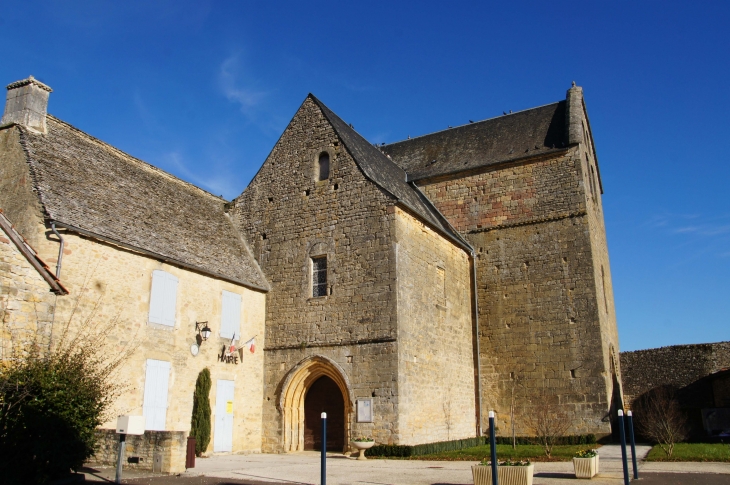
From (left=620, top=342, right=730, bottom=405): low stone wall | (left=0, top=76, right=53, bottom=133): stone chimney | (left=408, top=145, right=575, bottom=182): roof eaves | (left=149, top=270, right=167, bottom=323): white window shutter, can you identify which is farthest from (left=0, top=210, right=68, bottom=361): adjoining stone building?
(left=620, top=342, right=730, bottom=405): low stone wall

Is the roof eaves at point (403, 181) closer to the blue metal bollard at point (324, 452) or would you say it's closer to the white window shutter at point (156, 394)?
the white window shutter at point (156, 394)

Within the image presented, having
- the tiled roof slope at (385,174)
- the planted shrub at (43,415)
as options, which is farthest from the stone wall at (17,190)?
the tiled roof slope at (385,174)

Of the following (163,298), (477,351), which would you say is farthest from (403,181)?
(163,298)

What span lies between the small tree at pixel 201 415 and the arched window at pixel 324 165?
7.38 meters

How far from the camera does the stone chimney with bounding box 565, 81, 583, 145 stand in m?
22.1

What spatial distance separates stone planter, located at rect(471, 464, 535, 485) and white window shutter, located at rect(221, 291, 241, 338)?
31.8 ft

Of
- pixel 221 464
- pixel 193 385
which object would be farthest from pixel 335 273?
pixel 221 464

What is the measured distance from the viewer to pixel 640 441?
2117 cm

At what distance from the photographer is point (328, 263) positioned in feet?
61.5

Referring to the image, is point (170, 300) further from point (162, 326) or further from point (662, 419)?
point (662, 419)

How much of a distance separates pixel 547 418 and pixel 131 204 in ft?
45.8

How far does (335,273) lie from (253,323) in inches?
120

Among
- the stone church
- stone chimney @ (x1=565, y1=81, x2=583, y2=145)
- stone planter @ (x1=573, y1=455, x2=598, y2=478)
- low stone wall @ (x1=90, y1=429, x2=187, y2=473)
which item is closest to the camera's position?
stone planter @ (x1=573, y1=455, x2=598, y2=478)

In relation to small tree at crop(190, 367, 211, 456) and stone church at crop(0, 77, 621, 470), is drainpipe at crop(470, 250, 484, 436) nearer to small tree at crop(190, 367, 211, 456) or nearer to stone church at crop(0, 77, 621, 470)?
stone church at crop(0, 77, 621, 470)
